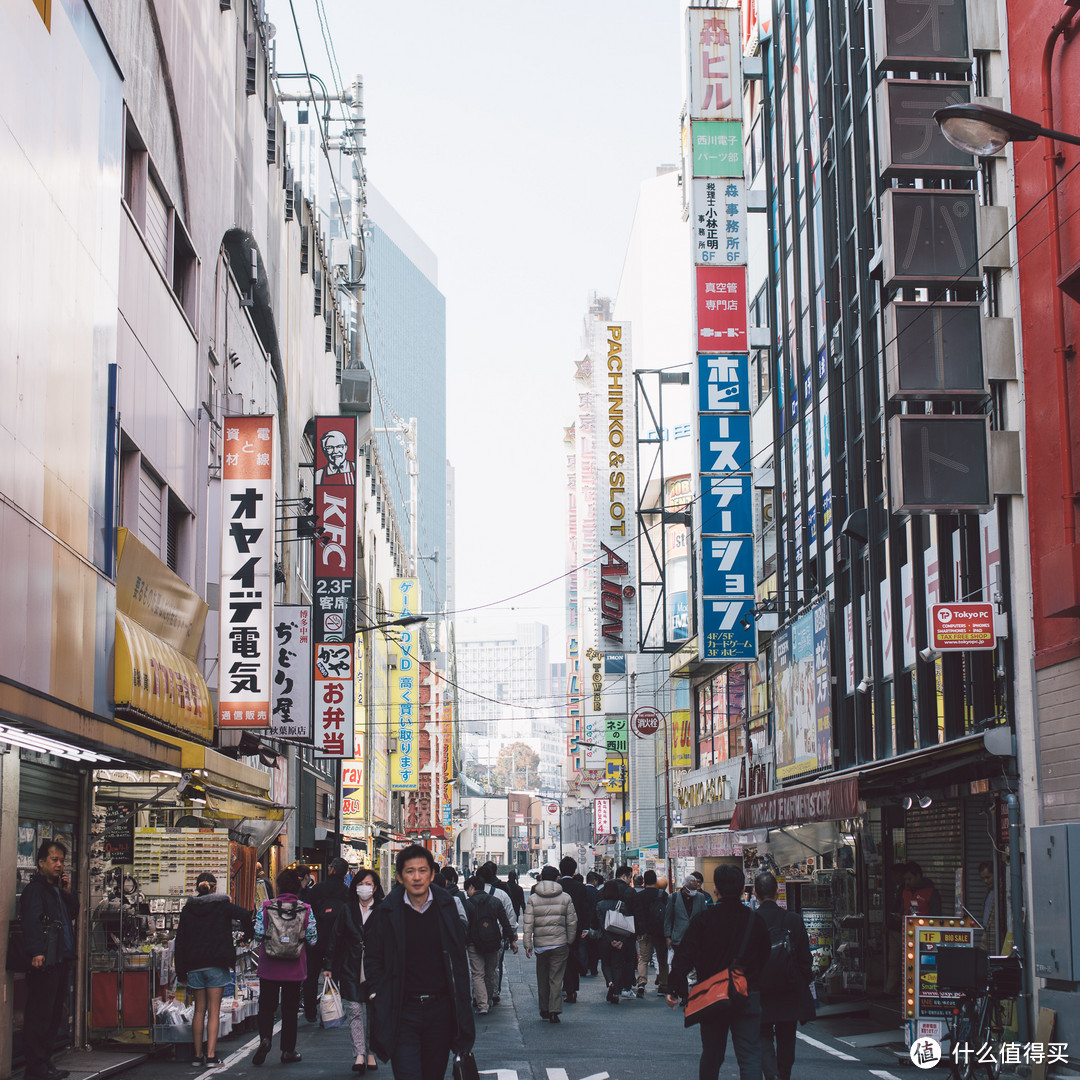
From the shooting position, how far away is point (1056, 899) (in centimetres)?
1347

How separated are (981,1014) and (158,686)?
913 centimetres

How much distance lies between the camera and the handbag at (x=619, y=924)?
66.1 feet

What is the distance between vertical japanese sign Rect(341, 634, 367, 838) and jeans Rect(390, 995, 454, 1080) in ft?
150

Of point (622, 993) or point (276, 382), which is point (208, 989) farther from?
point (276, 382)

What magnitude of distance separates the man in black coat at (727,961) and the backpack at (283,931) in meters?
5.32

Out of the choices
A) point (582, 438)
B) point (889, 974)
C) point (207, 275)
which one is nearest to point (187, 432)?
point (207, 275)

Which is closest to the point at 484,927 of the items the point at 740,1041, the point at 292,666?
the point at 740,1041

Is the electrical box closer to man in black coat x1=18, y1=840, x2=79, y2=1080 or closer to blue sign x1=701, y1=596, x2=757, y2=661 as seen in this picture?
man in black coat x1=18, y1=840, x2=79, y2=1080

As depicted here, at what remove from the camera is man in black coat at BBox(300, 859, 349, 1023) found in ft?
52.6

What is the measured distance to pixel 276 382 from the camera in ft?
112

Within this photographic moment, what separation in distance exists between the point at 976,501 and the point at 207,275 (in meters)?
13.1

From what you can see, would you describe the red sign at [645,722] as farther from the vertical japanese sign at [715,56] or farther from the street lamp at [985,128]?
the street lamp at [985,128]

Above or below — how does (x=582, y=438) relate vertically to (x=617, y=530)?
above

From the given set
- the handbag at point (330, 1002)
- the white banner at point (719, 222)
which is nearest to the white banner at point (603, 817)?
the white banner at point (719, 222)
